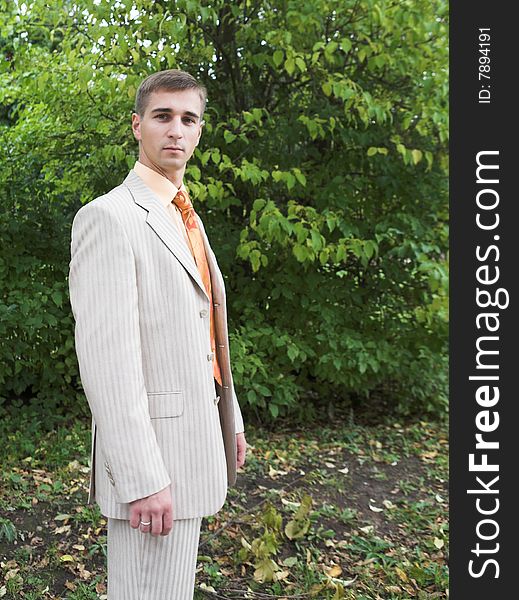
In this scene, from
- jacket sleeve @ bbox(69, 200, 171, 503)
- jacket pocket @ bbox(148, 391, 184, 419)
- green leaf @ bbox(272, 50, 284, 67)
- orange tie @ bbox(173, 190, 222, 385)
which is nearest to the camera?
jacket sleeve @ bbox(69, 200, 171, 503)

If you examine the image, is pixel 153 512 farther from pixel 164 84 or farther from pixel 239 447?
pixel 164 84

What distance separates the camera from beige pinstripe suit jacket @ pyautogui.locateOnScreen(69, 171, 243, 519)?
1.73m

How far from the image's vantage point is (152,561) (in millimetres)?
1885

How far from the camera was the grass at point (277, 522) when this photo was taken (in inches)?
130

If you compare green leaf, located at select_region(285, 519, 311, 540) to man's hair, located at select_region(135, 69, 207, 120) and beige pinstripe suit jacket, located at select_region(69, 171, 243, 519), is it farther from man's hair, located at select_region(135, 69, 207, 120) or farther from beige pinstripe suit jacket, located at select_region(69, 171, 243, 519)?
man's hair, located at select_region(135, 69, 207, 120)

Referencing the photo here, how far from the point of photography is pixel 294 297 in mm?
5305

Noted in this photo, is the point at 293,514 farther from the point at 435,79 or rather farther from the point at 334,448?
the point at 435,79

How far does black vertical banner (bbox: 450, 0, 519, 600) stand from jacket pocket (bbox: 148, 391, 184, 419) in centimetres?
180

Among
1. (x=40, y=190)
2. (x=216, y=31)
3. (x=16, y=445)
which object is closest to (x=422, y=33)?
(x=216, y=31)

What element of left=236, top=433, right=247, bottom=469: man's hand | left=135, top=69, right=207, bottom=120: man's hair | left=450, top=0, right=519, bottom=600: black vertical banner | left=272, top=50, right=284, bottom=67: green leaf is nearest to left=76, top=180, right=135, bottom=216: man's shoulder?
left=135, top=69, right=207, bottom=120: man's hair

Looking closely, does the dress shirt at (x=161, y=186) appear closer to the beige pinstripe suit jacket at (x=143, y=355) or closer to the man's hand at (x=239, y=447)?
the beige pinstripe suit jacket at (x=143, y=355)

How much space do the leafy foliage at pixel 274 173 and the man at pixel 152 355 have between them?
7.62ft

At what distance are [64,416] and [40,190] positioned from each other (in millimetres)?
1640

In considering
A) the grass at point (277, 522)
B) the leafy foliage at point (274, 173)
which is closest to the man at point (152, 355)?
the grass at point (277, 522)
